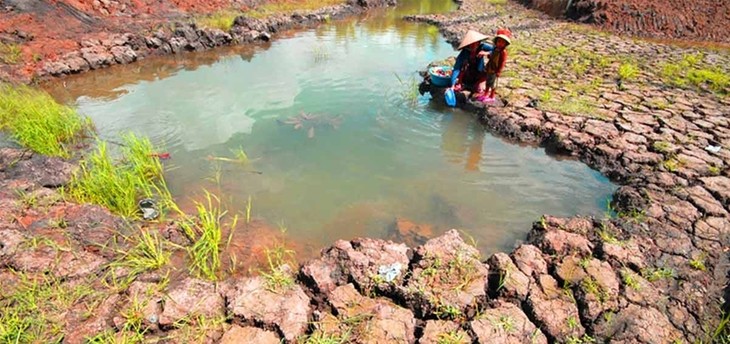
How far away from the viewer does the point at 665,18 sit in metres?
12.5

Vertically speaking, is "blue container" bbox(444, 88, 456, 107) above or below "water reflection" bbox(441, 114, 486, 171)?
above

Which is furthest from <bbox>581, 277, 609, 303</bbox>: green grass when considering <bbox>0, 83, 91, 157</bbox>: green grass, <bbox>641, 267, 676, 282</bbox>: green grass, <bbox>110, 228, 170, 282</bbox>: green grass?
<bbox>0, 83, 91, 157</bbox>: green grass

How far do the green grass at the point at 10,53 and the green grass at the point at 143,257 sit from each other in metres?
7.59

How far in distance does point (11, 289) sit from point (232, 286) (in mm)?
1433

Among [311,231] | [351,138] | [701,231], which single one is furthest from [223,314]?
[701,231]

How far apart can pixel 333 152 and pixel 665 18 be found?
13.5 m

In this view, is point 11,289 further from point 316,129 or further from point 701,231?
point 701,231

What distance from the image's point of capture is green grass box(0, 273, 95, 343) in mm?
2230

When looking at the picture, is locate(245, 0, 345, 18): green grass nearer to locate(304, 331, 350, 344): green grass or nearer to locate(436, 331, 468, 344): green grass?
locate(304, 331, 350, 344): green grass

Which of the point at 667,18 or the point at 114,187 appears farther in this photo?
the point at 667,18

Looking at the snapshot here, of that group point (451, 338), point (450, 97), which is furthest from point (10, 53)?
point (451, 338)

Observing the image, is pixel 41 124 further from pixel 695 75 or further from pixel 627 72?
pixel 695 75

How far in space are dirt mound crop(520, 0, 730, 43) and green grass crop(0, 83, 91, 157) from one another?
1507cm

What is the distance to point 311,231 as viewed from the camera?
3.80m
